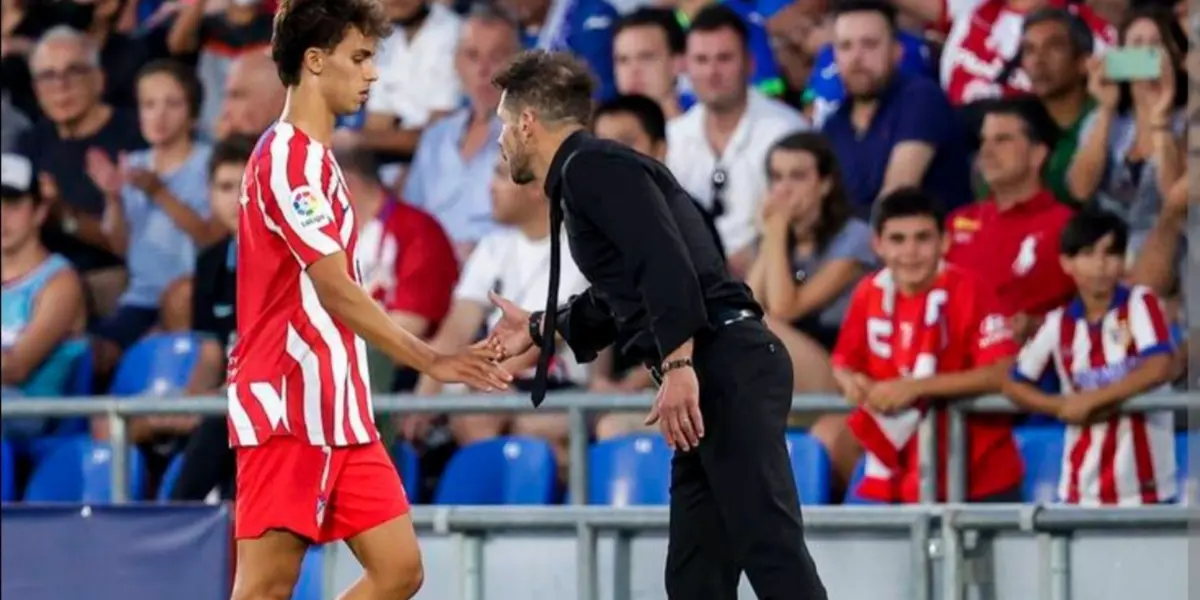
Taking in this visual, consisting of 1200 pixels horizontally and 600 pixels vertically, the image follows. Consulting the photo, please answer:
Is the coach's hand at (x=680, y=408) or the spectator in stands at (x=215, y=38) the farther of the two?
the spectator in stands at (x=215, y=38)

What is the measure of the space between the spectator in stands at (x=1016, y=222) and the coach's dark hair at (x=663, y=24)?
5.13 feet

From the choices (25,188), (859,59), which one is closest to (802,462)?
(859,59)

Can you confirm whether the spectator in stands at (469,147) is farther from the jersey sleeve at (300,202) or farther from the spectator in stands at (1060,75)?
the jersey sleeve at (300,202)

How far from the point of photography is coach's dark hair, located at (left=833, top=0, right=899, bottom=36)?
31.7 ft

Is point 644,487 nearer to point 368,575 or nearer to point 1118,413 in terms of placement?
point 1118,413

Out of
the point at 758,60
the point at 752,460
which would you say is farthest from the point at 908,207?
the point at 752,460

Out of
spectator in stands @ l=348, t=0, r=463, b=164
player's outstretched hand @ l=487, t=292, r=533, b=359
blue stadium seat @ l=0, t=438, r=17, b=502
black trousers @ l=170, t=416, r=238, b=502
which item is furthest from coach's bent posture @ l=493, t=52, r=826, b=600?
spectator in stands @ l=348, t=0, r=463, b=164

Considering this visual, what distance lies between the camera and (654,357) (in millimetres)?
6094

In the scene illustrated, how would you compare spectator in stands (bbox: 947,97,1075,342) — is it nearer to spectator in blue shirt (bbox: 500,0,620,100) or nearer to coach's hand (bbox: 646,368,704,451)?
spectator in blue shirt (bbox: 500,0,620,100)

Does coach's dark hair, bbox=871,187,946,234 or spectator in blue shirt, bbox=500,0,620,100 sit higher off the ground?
spectator in blue shirt, bbox=500,0,620,100

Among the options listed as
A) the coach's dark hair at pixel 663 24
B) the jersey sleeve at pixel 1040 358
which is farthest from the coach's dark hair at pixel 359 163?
the jersey sleeve at pixel 1040 358

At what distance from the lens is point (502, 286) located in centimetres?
968

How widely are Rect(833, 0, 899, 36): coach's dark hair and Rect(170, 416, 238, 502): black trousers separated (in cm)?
298

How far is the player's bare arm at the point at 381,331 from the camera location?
227 inches
